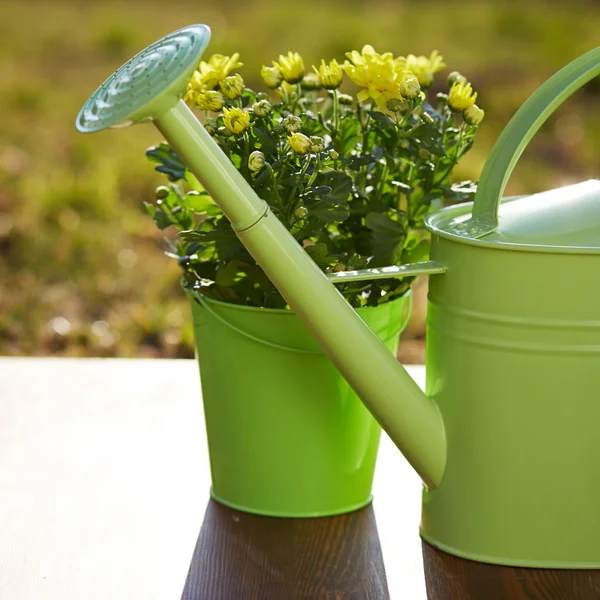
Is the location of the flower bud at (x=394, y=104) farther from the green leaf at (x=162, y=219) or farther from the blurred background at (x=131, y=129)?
the blurred background at (x=131, y=129)

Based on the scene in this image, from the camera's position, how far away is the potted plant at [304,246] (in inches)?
29.7

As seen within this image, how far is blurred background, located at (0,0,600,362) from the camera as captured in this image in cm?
198

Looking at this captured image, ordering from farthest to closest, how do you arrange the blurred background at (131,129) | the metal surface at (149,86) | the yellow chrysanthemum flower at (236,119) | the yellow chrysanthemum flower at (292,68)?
the blurred background at (131,129)
the yellow chrysanthemum flower at (292,68)
the yellow chrysanthemum flower at (236,119)
the metal surface at (149,86)

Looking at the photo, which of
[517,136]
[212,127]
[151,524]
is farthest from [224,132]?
[151,524]

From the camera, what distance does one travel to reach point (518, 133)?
0.72 metres

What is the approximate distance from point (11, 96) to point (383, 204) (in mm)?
2623

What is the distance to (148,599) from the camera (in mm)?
707

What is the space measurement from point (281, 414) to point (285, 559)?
12 cm

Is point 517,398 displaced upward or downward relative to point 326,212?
downward

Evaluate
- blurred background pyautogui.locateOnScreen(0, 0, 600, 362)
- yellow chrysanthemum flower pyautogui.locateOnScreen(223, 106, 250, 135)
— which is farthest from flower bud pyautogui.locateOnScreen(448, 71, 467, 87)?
blurred background pyautogui.locateOnScreen(0, 0, 600, 362)

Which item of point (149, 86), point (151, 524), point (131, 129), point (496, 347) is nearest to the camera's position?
point (149, 86)

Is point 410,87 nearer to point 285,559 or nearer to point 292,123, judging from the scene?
point 292,123

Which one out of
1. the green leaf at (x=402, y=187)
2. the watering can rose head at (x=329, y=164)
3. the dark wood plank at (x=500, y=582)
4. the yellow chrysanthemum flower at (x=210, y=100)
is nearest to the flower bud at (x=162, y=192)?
the watering can rose head at (x=329, y=164)

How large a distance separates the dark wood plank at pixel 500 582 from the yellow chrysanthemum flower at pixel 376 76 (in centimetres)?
40
